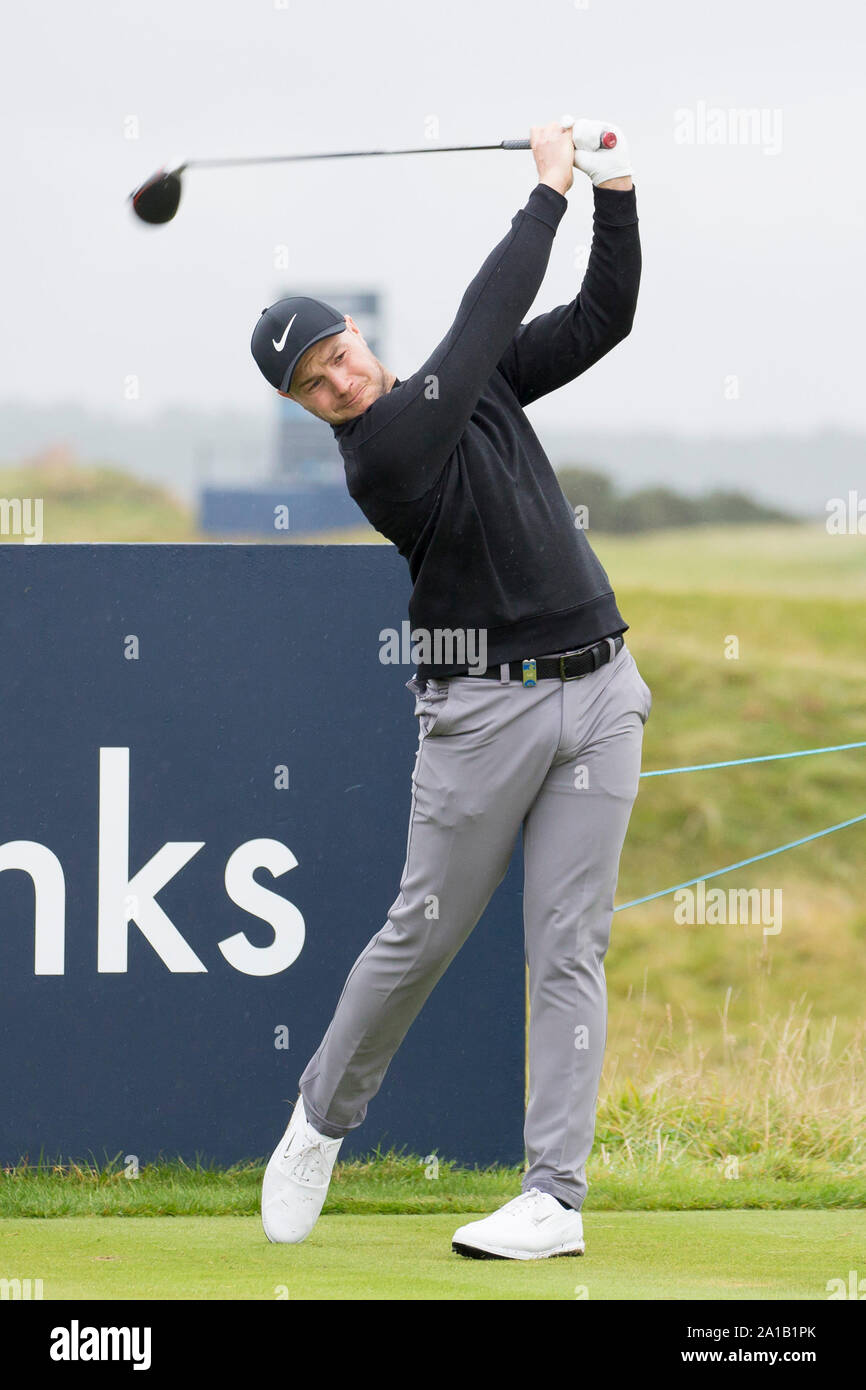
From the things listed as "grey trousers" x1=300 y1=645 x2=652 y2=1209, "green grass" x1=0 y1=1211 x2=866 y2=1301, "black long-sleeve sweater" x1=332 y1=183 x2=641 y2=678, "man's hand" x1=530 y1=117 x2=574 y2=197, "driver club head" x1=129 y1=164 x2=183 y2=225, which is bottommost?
"green grass" x1=0 y1=1211 x2=866 y2=1301

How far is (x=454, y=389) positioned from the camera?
7.79 feet

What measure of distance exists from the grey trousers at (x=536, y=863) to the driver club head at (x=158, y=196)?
104 cm

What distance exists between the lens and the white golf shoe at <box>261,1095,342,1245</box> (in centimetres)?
264

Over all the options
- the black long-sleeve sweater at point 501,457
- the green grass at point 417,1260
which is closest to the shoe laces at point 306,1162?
the green grass at point 417,1260

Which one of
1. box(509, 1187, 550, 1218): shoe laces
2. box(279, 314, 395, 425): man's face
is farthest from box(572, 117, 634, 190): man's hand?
box(509, 1187, 550, 1218): shoe laces

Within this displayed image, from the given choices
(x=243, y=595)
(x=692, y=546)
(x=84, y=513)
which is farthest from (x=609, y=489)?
(x=243, y=595)

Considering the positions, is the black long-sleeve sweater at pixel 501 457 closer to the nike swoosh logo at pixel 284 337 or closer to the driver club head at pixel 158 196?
the nike swoosh logo at pixel 284 337

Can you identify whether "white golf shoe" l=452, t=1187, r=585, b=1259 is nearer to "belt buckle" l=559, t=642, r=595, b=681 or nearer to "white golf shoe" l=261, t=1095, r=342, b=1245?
"white golf shoe" l=261, t=1095, r=342, b=1245

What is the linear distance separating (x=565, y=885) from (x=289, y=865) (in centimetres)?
73

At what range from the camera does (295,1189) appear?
264cm

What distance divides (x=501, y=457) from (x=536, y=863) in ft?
2.00

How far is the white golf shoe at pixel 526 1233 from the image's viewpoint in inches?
97.0

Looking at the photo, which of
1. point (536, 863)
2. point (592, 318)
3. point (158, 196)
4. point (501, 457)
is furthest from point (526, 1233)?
point (158, 196)

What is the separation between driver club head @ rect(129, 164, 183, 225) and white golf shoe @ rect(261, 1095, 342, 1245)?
160 cm
